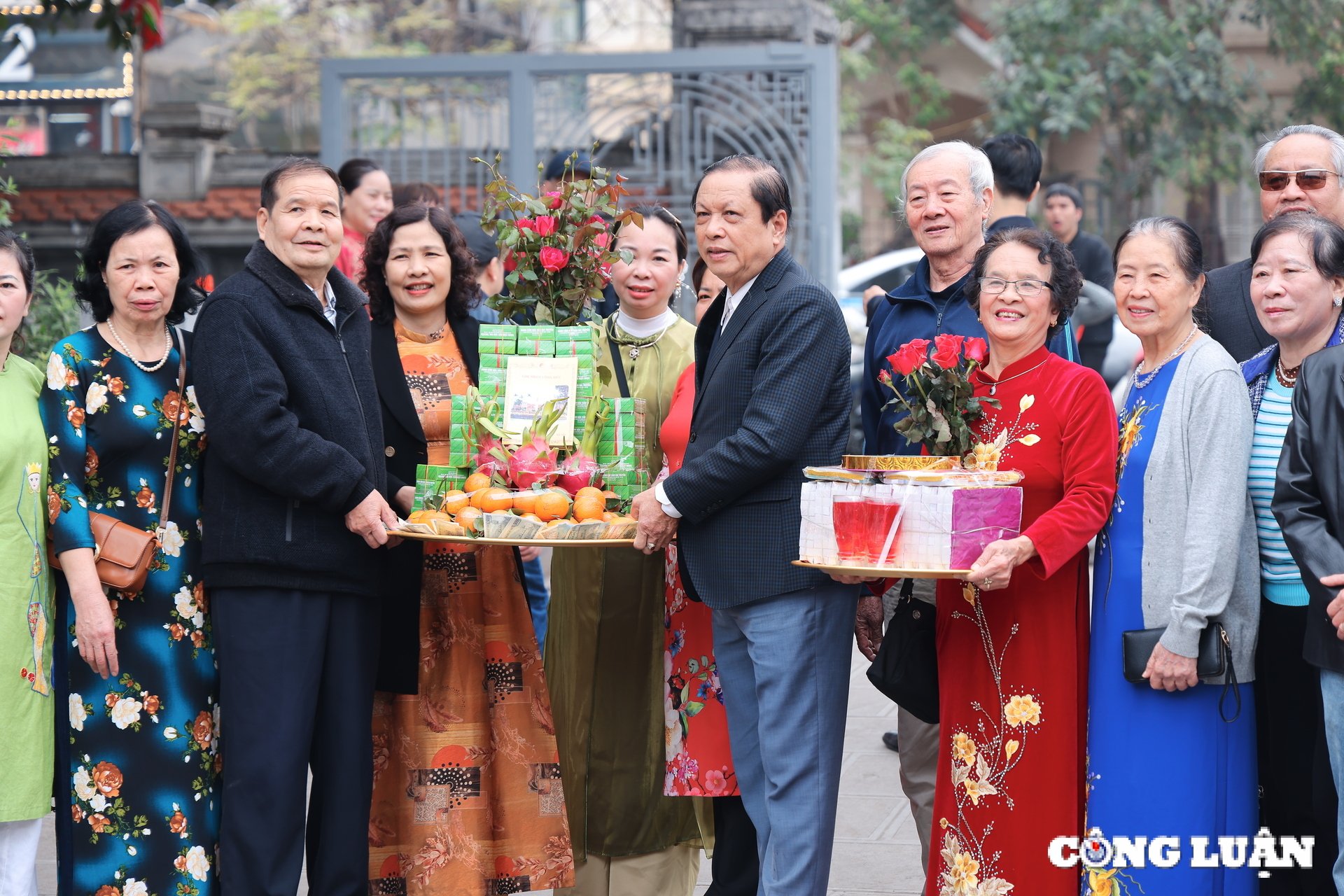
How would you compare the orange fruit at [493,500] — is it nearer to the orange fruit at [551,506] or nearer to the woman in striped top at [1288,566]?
the orange fruit at [551,506]

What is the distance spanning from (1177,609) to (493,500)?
1.59 m

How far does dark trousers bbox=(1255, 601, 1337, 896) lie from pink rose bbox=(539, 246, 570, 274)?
1921 millimetres

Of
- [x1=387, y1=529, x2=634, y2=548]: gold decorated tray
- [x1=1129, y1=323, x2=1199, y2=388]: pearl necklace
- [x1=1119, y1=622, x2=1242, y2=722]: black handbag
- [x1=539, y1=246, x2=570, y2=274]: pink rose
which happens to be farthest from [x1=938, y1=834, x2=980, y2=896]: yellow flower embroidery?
[x1=539, y1=246, x2=570, y2=274]: pink rose

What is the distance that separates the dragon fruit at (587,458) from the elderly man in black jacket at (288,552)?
0.46 metres

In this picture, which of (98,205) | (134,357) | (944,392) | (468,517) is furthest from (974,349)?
(98,205)

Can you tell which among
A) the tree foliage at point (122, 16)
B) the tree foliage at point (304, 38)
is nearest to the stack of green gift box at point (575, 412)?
the tree foliage at point (122, 16)

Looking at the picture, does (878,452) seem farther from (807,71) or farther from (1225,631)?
(807,71)

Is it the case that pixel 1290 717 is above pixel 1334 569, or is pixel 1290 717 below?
below

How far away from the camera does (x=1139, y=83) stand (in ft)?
44.9

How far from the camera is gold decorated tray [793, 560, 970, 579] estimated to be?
314cm

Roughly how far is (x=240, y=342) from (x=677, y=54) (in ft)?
20.5

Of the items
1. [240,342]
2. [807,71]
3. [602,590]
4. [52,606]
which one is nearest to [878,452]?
[602,590]

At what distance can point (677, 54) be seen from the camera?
940cm

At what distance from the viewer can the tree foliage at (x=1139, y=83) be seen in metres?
13.6
